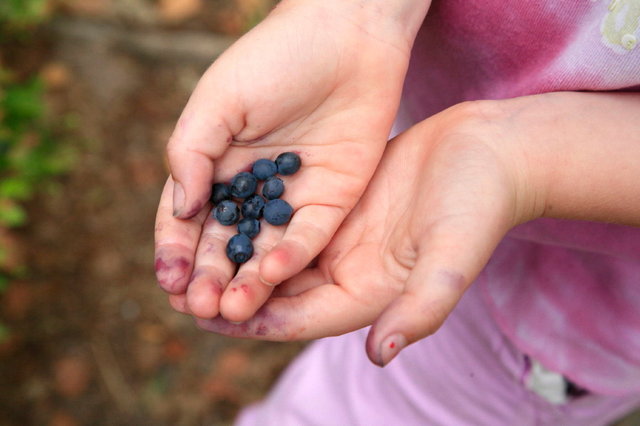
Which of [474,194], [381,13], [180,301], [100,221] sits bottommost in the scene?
[100,221]

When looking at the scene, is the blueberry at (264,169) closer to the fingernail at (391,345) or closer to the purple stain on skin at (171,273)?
the purple stain on skin at (171,273)

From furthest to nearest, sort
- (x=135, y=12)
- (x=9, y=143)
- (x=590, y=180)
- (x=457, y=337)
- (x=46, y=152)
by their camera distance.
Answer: (x=135, y=12)
(x=46, y=152)
(x=9, y=143)
(x=457, y=337)
(x=590, y=180)

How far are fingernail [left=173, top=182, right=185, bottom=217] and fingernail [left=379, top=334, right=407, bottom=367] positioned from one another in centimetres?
57

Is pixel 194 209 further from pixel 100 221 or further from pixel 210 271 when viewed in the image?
pixel 100 221

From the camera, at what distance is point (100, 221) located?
293 centimetres

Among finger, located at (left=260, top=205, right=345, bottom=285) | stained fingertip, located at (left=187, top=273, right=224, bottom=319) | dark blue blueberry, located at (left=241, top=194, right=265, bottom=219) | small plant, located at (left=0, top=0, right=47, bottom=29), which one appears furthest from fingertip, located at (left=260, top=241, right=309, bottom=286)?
small plant, located at (left=0, top=0, right=47, bottom=29)

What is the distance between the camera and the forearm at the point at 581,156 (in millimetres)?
1277

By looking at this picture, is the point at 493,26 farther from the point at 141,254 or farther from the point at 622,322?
the point at 141,254

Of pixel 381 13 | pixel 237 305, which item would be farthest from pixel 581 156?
pixel 237 305

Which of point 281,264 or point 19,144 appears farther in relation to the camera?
point 19,144

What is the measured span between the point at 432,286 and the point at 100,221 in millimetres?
2275

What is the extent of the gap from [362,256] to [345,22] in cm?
58

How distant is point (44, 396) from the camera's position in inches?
100

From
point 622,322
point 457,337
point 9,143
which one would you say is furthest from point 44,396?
point 622,322
